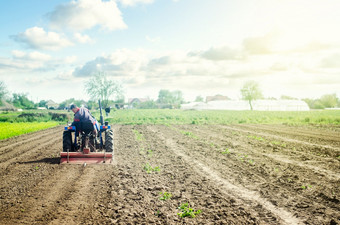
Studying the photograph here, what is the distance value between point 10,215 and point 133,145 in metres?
8.55

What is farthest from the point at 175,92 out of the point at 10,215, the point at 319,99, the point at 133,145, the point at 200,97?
the point at 10,215

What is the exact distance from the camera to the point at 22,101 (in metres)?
88.8

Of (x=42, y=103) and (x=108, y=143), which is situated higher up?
(x=42, y=103)

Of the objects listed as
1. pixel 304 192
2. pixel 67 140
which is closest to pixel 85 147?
pixel 67 140

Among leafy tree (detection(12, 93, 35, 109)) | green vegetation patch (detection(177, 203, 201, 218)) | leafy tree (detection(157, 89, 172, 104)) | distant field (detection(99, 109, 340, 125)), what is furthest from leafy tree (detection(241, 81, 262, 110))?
green vegetation patch (detection(177, 203, 201, 218))

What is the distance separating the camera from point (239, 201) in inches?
230

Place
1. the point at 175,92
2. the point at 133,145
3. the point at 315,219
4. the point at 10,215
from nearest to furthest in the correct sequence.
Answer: the point at 10,215 < the point at 315,219 < the point at 133,145 < the point at 175,92

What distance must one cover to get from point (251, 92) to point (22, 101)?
76304 mm

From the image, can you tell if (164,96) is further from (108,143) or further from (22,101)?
(108,143)

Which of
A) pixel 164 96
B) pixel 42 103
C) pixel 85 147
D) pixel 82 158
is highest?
pixel 164 96

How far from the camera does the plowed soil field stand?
16.1ft

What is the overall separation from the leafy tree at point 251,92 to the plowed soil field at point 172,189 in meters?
66.5

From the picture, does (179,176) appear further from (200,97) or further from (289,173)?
(200,97)

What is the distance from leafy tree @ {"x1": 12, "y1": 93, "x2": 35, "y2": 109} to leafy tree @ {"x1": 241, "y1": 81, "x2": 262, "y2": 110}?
230ft
